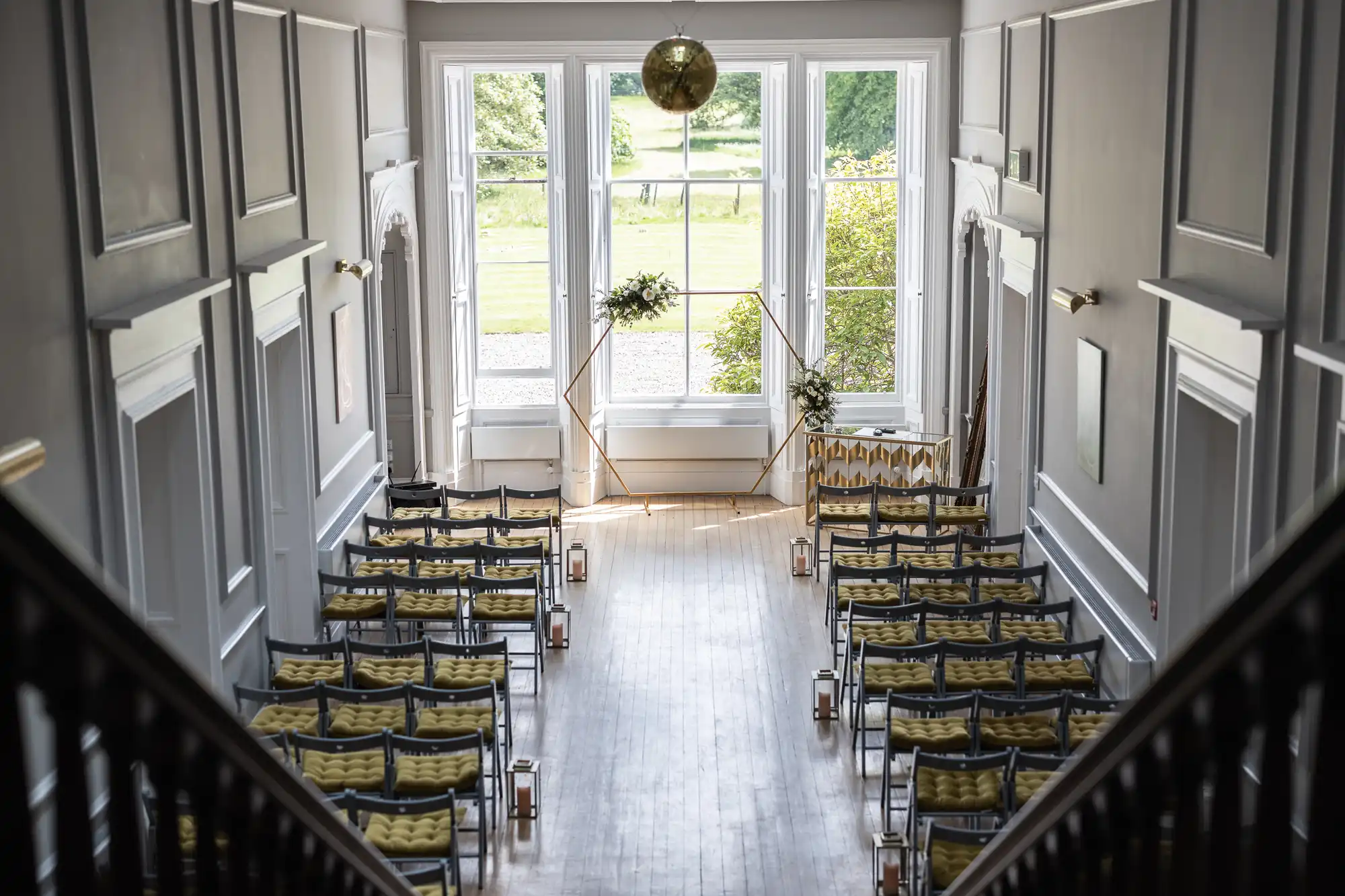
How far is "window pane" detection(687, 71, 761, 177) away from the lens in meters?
15.2

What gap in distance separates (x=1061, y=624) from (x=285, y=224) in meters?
6.01

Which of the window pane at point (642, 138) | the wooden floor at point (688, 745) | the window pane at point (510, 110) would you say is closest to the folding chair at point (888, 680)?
the wooden floor at point (688, 745)

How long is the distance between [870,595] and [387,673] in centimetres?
363

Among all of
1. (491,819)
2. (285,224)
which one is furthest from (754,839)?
(285,224)

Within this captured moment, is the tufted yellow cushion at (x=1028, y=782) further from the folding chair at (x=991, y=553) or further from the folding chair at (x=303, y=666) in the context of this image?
the folding chair at (x=303, y=666)

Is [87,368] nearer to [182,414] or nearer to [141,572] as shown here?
[141,572]

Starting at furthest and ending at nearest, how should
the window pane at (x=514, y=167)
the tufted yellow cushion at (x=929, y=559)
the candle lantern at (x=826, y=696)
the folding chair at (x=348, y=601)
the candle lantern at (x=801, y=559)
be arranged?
the window pane at (x=514, y=167) → the candle lantern at (x=801, y=559) → the tufted yellow cushion at (x=929, y=559) → the folding chair at (x=348, y=601) → the candle lantern at (x=826, y=696)

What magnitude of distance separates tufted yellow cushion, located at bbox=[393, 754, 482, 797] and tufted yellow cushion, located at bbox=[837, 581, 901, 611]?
3.50 metres

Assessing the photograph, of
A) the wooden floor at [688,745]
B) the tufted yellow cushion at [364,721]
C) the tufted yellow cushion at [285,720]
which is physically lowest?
the wooden floor at [688,745]

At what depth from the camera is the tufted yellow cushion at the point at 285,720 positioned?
782cm

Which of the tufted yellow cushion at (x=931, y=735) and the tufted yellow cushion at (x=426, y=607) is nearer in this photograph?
the tufted yellow cushion at (x=931, y=735)

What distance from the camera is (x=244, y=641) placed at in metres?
8.49

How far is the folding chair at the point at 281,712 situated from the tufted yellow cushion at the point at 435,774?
0.68 m

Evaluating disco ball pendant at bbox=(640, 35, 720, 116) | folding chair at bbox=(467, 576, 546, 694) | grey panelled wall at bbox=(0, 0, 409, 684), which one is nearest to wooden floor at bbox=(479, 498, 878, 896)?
folding chair at bbox=(467, 576, 546, 694)
